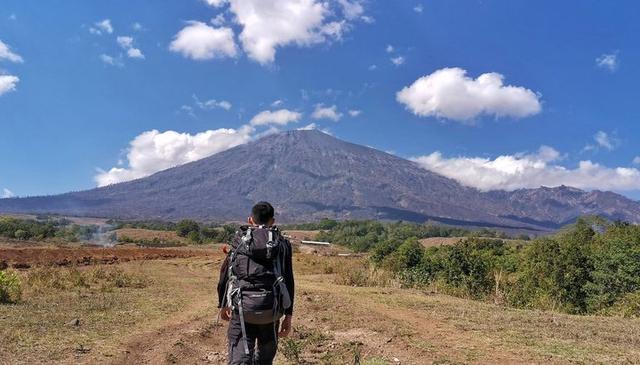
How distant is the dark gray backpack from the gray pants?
0.25 feet

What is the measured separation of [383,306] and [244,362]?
24.6ft

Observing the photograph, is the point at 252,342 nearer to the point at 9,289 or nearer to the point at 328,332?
the point at 328,332

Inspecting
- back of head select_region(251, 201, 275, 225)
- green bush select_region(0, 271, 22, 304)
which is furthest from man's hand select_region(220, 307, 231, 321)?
green bush select_region(0, 271, 22, 304)

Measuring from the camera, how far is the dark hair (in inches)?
173

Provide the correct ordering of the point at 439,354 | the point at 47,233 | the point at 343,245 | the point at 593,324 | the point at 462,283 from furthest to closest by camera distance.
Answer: the point at 343,245, the point at 47,233, the point at 462,283, the point at 593,324, the point at 439,354

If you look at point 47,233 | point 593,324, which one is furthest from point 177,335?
point 47,233

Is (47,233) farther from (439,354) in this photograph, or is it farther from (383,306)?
(439,354)

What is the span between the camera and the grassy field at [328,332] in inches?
260

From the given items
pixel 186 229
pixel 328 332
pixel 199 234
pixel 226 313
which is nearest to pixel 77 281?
pixel 328 332

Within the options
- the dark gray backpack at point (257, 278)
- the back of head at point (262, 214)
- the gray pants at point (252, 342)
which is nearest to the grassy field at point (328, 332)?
the gray pants at point (252, 342)

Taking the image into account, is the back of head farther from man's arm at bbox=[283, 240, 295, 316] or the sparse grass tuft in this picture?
the sparse grass tuft

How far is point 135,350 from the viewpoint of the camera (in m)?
6.98

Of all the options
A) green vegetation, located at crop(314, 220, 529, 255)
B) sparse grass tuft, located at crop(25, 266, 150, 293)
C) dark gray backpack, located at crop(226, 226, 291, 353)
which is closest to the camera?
dark gray backpack, located at crop(226, 226, 291, 353)

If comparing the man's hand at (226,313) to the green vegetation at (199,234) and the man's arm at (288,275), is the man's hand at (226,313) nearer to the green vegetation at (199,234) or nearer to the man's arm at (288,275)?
the man's arm at (288,275)
